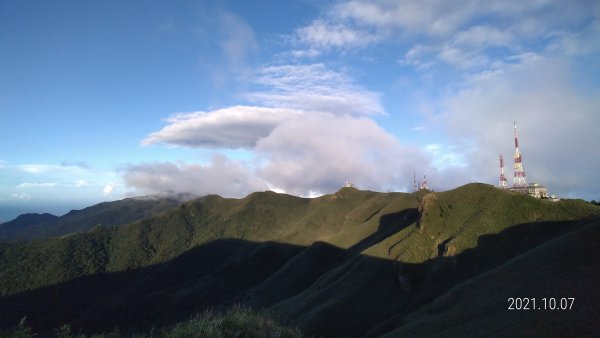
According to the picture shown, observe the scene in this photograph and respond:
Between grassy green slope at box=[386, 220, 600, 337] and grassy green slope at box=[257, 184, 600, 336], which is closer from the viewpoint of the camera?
grassy green slope at box=[386, 220, 600, 337]

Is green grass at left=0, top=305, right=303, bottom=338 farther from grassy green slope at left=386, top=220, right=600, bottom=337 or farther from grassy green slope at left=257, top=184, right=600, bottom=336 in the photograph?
grassy green slope at left=257, top=184, right=600, bottom=336

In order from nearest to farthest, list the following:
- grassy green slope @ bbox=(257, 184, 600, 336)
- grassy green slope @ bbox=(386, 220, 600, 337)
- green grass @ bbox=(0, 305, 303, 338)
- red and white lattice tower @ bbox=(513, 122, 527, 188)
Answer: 1. green grass @ bbox=(0, 305, 303, 338)
2. grassy green slope @ bbox=(386, 220, 600, 337)
3. grassy green slope @ bbox=(257, 184, 600, 336)
4. red and white lattice tower @ bbox=(513, 122, 527, 188)

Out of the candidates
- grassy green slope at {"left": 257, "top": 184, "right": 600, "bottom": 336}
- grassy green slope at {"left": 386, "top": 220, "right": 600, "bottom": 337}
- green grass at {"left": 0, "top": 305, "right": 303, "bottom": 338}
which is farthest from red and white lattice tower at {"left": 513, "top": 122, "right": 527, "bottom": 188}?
green grass at {"left": 0, "top": 305, "right": 303, "bottom": 338}

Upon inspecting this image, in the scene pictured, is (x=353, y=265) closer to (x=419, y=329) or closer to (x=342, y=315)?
(x=342, y=315)

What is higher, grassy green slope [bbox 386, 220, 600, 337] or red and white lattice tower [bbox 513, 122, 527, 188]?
red and white lattice tower [bbox 513, 122, 527, 188]

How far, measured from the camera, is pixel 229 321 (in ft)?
63.0

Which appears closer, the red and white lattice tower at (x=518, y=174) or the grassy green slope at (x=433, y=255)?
the grassy green slope at (x=433, y=255)

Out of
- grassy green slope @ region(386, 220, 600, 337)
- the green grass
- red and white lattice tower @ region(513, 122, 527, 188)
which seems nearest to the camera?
the green grass

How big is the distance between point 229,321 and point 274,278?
13397 centimetres

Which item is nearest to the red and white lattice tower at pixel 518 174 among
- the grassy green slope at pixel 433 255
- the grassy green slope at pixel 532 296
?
the grassy green slope at pixel 433 255

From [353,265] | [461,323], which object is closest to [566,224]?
[461,323]

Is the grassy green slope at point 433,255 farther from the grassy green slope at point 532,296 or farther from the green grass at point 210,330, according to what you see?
the green grass at point 210,330

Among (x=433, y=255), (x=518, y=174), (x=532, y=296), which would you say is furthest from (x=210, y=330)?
(x=518, y=174)

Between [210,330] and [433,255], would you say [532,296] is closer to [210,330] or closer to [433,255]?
[210,330]
